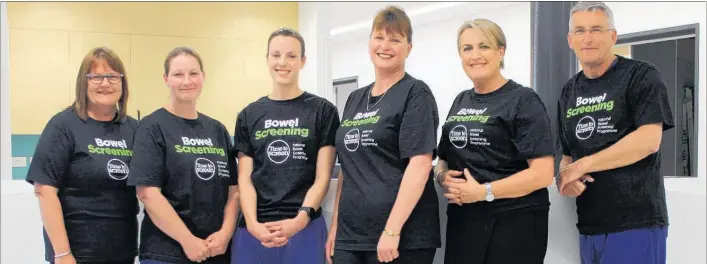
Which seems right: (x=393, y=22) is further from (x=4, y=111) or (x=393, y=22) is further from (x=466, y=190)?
(x=4, y=111)

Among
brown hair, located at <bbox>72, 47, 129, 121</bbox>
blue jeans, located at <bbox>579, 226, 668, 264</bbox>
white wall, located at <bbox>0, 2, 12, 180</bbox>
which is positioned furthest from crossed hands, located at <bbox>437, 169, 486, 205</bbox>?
white wall, located at <bbox>0, 2, 12, 180</bbox>

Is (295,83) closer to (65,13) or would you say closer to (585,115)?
(585,115)

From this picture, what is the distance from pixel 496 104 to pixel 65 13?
4.75 metres

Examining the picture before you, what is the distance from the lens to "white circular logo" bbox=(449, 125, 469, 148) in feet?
7.09

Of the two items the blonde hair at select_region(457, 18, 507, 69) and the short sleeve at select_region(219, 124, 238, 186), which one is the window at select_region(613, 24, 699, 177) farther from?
the short sleeve at select_region(219, 124, 238, 186)

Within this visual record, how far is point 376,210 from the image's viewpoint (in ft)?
6.95

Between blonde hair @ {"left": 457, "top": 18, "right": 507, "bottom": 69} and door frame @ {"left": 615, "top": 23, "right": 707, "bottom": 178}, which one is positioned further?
door frame @ {"left": 615, "top": 23, "right": 707, "bottom": 178}

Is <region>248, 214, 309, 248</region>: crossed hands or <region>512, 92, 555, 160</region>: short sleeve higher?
<region>512, 92, 555, 160</region>: short sleeve

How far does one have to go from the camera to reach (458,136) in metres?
2.18

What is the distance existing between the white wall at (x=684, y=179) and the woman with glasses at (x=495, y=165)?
1052 millimetres

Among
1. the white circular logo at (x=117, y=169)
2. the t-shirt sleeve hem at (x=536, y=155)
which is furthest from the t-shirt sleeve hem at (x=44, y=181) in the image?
the t-shirt sleeve hem at (x=536, y=155)

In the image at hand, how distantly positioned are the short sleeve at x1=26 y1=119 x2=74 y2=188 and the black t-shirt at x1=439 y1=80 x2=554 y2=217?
1325mm

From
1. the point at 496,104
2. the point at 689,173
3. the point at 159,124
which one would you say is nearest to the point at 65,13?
the point at 159,124

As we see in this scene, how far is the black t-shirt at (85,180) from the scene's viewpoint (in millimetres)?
2312
